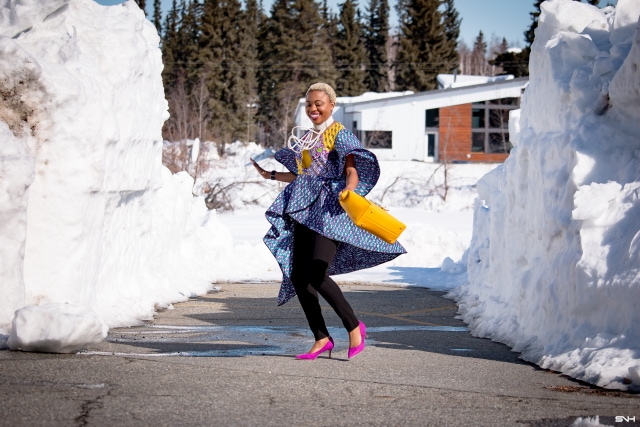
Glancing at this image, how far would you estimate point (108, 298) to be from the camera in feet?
31.4

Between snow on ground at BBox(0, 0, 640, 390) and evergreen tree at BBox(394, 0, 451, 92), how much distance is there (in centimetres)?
5664

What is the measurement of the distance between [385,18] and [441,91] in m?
30.7

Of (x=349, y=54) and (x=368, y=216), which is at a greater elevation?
(x=349, y=54)

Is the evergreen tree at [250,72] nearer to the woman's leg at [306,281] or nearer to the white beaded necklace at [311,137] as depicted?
the white beaded necklace at [311,137]

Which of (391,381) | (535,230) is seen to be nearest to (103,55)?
(535,230)

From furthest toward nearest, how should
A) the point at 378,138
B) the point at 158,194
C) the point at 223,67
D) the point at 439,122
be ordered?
1. the point at 223,67
2. the point at 378,138
3. the point at 439,122
4. the point at 158,194

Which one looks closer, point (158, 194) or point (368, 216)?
point (368, 216)

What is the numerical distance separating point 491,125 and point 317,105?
151ft

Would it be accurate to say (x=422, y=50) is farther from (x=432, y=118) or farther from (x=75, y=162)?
(x=75, y=162)

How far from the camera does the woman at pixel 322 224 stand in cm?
689

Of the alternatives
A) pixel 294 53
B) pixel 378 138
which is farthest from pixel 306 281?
pixel 294 53

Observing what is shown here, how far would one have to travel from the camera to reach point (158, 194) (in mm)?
12234

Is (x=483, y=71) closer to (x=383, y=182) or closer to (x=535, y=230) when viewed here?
(x=383, y=182)

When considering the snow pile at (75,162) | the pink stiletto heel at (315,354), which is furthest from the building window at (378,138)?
the pink stiletto heel at (315,354)
